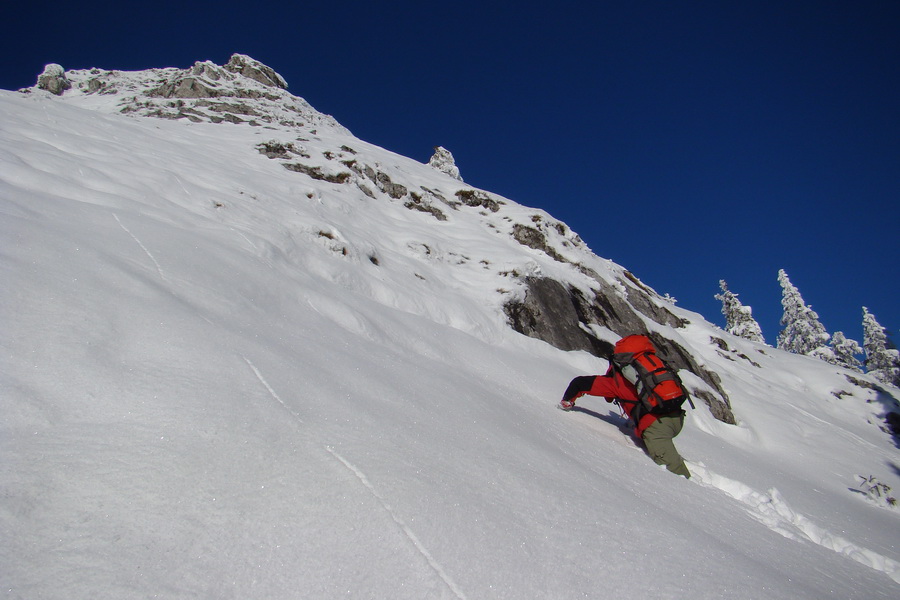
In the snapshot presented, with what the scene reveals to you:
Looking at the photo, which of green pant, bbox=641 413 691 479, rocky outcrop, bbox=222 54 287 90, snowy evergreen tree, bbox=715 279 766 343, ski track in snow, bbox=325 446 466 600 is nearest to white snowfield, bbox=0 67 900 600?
ski track in snow, bbox=325 446 466 600

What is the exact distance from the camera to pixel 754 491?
186 inches

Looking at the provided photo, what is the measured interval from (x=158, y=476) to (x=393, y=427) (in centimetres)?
144

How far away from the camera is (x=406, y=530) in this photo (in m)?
1.94

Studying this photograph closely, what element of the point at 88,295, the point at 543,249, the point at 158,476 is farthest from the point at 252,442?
the point at 543,249

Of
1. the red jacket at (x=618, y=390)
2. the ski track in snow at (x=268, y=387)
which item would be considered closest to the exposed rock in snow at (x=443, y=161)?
the red jacket at (x=618, y=390)

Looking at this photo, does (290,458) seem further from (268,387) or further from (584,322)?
(584,322)

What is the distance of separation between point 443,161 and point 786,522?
4361 cm

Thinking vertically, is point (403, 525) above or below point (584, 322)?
below

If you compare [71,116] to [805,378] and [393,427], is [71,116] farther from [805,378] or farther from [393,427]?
[805,378]

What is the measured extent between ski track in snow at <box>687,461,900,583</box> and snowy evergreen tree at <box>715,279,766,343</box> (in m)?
35.2

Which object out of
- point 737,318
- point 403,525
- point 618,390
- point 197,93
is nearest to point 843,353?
point 737,318

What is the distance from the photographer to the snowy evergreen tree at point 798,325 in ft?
119

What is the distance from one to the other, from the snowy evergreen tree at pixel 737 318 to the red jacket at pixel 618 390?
116 feet

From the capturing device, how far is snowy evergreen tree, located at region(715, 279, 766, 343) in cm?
3438
